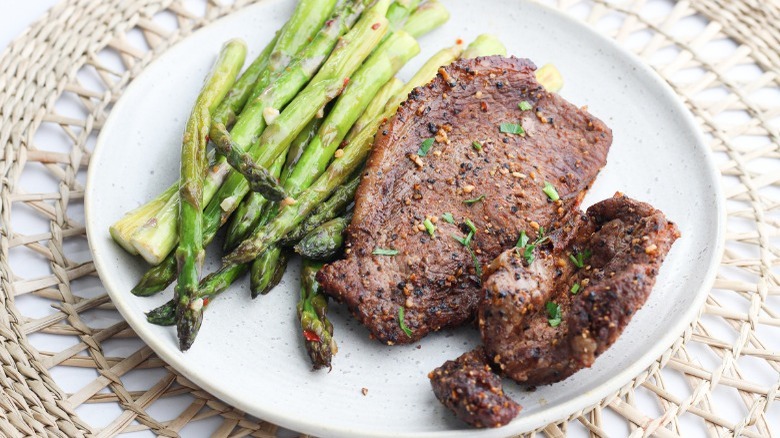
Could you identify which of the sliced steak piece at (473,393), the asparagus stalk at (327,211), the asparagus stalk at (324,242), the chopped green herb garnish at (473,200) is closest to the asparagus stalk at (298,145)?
the asparagus stalk at (327,211)

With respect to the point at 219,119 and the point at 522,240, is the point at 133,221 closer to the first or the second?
the point at 219,119

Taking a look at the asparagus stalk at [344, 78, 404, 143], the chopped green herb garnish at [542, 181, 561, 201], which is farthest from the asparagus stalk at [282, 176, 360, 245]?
the chopped green herb garnish at [542, 181, 561, 201]

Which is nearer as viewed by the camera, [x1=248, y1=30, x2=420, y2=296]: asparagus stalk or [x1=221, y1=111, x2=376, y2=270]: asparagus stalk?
[x1=221, y1=111, x2=376, y2=270]: asparagus stalk

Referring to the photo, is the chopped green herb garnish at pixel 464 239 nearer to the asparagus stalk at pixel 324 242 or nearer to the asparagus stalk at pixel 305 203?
the asparagus stalk at pixel 324 242

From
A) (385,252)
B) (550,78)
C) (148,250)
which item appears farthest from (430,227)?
(550,78)

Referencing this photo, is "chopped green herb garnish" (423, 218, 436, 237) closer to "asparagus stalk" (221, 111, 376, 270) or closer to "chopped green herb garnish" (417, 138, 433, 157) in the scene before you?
"chopped green herb garnish" (417, 138, 433, 157)

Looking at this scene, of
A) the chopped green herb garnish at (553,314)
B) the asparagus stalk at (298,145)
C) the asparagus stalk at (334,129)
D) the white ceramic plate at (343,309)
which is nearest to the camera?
the chopped green herb garnish at (553,314)
